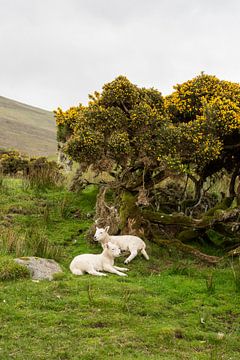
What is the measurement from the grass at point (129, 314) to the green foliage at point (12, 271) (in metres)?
0.19

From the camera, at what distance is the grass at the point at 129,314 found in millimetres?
6988

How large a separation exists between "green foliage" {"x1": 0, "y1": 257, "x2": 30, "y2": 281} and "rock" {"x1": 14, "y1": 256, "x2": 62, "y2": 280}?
18cm

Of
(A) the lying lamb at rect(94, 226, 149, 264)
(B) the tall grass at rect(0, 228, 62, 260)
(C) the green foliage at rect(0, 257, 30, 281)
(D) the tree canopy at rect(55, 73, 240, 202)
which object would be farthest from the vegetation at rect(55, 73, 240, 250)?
(C) the green foliage at rect(0, 257, 30, 281)

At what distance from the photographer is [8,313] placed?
8.05m

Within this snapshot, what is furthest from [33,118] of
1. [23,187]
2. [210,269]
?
[210,269]

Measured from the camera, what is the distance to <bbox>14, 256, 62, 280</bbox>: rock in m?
9.90

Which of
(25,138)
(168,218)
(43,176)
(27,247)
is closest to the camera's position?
(27,247)

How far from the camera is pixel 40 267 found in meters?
10.2

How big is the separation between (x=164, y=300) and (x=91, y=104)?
7113 mm

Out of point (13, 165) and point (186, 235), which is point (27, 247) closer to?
point (186, 235)

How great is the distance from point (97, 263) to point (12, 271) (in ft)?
7.15

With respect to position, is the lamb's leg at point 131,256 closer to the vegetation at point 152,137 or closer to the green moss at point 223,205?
the vegetation at point 152,137

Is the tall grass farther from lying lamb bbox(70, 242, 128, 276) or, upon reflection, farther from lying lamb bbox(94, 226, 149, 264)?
lying lamb bbox(94, 226, 149, 264)

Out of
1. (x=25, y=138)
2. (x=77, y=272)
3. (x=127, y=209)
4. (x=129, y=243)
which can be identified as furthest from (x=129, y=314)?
(x=25, y=138)
